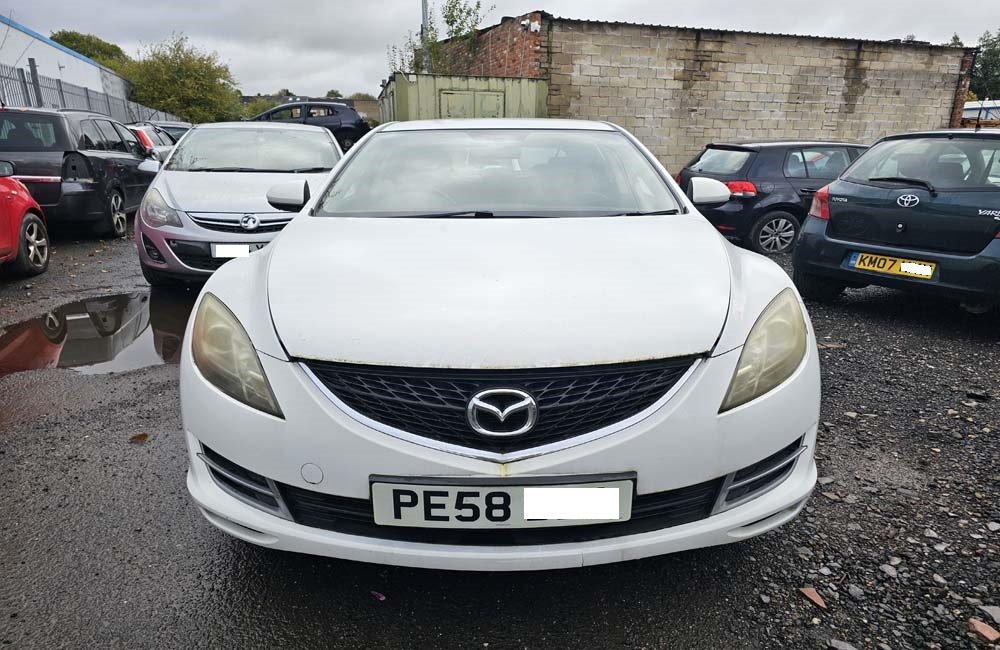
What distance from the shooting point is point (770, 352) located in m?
1.85

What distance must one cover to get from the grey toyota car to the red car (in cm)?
128

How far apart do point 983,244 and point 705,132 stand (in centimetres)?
1256

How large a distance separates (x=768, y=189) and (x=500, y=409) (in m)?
6.89

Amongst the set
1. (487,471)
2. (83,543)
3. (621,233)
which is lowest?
(83,543)

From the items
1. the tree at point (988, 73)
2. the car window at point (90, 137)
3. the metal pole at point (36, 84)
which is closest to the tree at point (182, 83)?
the metal pole at point (36, 84)

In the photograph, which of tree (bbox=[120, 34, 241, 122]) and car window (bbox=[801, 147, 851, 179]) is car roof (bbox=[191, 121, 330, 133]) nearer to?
car window (bbox=[801, 147, 851, 179])

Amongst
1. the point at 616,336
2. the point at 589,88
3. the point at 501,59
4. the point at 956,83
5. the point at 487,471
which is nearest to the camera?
the point at 487,471

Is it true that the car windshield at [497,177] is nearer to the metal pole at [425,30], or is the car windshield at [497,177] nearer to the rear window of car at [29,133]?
the rear window of car at [29,133]

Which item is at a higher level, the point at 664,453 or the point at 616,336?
the point at 616,336

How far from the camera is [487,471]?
1595 mm

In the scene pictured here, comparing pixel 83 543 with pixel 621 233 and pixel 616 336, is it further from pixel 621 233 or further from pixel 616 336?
pixel 621 233

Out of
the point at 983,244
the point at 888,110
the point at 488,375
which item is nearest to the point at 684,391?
the point at 488,375

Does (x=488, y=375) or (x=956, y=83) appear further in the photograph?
(x=956, y=83)

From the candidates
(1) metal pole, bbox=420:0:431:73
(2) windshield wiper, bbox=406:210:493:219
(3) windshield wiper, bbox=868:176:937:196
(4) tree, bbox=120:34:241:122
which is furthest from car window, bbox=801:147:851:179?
(4) tree, bbox=120:34:241:122
